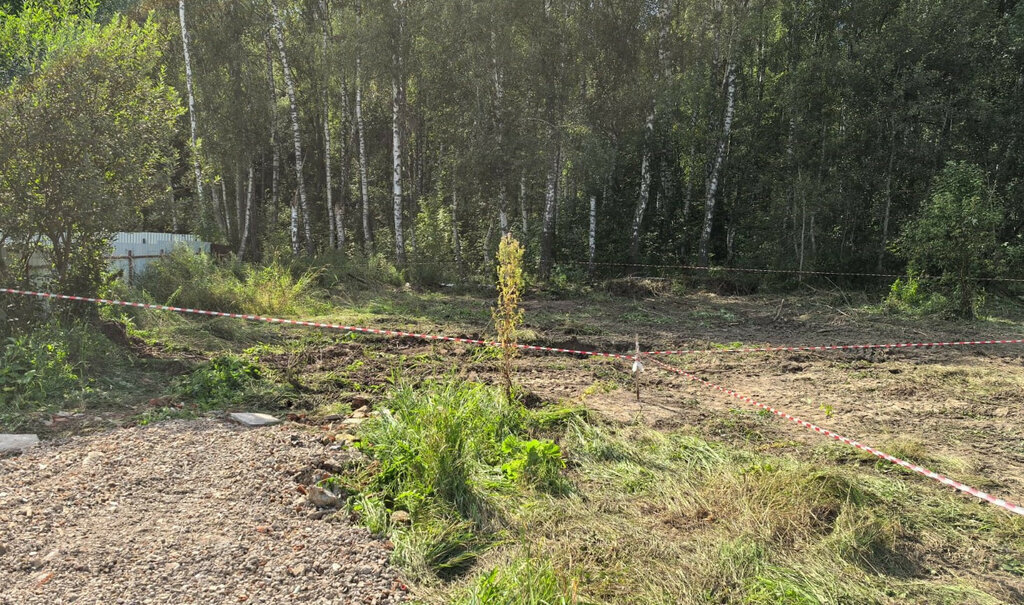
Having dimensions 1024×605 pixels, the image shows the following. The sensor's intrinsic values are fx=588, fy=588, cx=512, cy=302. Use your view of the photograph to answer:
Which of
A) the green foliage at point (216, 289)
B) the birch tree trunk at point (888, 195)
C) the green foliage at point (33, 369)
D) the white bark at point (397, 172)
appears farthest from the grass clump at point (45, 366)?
the birch tree trunk at point (888, 195)

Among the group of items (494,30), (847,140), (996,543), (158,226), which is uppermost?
(494,30)

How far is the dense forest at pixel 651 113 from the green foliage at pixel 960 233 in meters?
0.08

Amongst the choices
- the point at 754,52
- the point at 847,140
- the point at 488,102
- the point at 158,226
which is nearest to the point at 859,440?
the point at 847,140

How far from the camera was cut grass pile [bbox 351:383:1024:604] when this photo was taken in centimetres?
317

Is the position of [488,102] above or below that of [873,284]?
above

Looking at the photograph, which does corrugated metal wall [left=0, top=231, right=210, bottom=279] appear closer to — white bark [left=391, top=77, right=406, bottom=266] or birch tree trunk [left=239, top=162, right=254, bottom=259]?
birch tree trunk [left=239, top=162, right=254, bottom=259]

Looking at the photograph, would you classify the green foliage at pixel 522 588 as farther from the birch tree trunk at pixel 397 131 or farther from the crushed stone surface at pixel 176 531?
the birch tree trunk at pixel 397 131

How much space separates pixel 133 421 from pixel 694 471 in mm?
5016

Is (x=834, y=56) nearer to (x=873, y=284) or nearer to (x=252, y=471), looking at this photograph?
(x=873, y=284)

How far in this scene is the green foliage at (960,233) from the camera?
12297 mm

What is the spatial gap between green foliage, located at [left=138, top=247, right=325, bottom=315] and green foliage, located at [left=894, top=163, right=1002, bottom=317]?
13.6m

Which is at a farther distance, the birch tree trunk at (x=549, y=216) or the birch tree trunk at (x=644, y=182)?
the birch tree trunk at (x=644, y=182)

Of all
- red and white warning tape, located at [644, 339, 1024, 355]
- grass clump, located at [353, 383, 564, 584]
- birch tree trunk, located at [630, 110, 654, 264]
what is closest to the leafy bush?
grass clump, located at [353, 383, 564, 584]

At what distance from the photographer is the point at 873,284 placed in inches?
706
